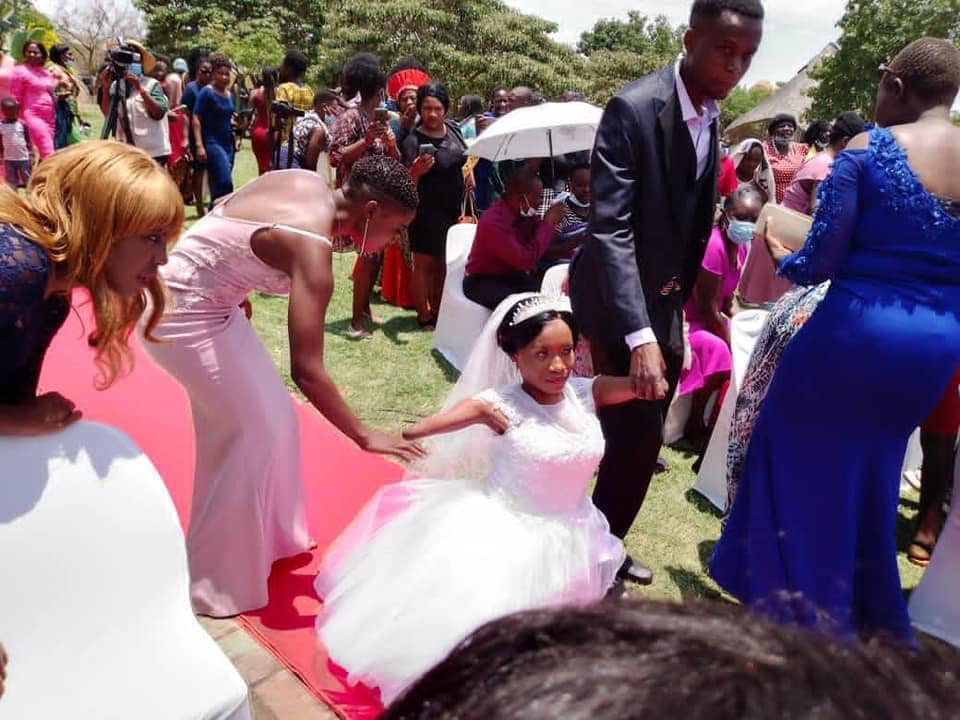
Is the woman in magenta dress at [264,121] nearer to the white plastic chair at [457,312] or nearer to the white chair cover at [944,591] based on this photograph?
the white plastic chair at [457,312]

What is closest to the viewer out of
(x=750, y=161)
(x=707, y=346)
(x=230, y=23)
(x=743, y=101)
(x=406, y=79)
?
(x=707, y=346)

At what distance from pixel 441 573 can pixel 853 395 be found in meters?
1.47

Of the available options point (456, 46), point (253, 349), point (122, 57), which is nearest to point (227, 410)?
point (253, 349)

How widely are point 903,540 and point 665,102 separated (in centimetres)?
267

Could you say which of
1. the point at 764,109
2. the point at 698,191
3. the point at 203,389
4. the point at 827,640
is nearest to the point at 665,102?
the point at 698,191

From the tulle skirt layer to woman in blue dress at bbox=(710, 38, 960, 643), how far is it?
631 mm

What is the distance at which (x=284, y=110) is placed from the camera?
716 cm

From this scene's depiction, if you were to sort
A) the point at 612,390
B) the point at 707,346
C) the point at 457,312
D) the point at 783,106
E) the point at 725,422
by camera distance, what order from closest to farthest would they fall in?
the point at 612,390 < the point at 725,422 < the point at 707,346 < the point at 457,312 < the point at 783,106

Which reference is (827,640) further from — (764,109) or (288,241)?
(764,109)

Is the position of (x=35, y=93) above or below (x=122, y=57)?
below

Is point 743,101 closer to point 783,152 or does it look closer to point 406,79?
point 783,152

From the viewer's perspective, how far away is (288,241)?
2.45 m

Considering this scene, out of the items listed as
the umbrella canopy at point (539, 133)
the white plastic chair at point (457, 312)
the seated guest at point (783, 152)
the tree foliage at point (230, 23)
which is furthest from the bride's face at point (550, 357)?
the tree foliage at point (230, 23)

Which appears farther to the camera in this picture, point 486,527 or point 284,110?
point 284,110
